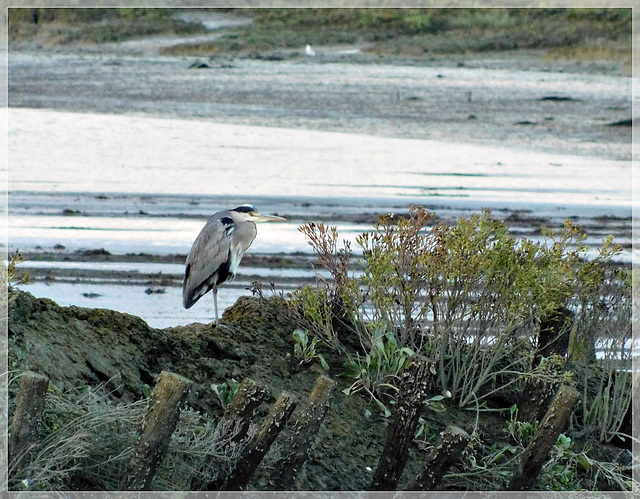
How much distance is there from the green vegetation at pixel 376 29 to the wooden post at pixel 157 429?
3989 centimetres

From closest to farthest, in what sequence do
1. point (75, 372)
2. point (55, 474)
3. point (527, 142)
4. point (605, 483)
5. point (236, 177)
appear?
point (55, 474)
point (75, 372)
point (605, 483)
point (236, 177)
point (527, 142)

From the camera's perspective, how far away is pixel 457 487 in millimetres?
5789

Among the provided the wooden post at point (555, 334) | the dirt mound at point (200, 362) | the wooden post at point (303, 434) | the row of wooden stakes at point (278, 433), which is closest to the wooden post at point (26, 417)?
the row of wooden stakes at point (278, 433)

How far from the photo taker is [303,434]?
5242mm

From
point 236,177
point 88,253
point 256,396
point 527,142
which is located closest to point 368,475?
point 256,396

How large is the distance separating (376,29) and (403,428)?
146ft

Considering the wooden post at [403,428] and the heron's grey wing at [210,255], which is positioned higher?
the heron's grey wing at [210,255]

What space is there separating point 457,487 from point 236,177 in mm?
13332

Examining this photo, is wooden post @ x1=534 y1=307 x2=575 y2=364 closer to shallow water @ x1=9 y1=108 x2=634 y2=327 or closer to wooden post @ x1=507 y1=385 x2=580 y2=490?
wooden post @ x1=507 y1=385 x2=580 y2=490

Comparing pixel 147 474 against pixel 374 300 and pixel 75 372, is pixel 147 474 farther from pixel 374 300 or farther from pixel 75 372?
pixel 374 300

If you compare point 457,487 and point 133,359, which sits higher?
point 133,359

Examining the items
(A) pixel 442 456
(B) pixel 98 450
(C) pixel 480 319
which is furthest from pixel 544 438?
(B) pixel 98 450

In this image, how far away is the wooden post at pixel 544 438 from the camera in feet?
17.9

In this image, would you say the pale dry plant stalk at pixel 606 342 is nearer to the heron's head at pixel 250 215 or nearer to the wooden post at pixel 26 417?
the heron's head at pixel 250 215
